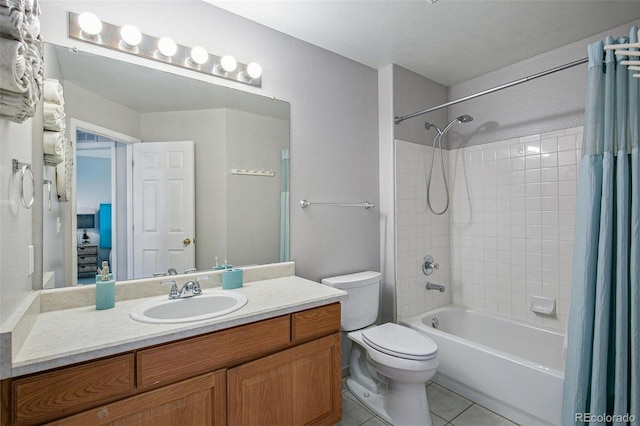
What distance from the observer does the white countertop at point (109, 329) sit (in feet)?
3.14

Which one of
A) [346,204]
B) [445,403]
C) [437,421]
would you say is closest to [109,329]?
[346,204]

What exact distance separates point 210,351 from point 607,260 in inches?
70.4

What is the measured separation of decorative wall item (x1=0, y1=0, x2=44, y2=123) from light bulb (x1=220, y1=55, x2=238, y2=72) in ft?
3.20

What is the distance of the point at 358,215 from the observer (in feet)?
8.17

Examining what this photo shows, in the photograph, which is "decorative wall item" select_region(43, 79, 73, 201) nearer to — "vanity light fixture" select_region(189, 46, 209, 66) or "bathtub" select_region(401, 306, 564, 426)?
"vanity light fixture" select_region(189, 46, 209, 66)

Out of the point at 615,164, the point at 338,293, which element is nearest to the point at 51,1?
the point at 338,293

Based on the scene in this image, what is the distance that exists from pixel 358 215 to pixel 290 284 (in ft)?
2.93

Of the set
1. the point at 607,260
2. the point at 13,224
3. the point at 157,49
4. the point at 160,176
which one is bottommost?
the point at 607,260

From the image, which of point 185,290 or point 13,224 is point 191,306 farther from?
point 13,224

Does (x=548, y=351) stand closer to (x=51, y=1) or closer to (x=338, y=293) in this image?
A: (x=338, y=293)

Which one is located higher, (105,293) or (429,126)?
(429,126)

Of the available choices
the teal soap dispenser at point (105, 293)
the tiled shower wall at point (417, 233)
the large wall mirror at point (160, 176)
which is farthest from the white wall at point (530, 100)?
the teal soap dispenser at point (105, 293)

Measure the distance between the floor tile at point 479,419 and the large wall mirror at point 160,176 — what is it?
1.48 m

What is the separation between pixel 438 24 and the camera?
2023 mm
